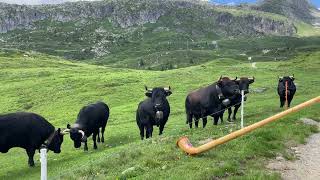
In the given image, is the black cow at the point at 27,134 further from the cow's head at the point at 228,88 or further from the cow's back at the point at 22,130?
the cow's head at the point at 228,88

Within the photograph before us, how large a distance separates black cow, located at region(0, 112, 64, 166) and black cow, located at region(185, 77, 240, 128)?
28.6ft

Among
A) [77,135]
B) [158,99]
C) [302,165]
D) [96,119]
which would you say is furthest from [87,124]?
[302,165]

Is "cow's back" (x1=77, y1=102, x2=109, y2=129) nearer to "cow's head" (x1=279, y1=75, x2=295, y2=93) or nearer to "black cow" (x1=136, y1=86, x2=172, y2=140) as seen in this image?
"black cow" (x1=136, y1=86, x2=172, y2=140)

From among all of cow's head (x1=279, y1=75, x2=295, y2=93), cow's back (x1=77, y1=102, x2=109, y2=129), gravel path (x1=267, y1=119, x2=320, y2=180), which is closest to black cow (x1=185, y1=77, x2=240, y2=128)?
cow's back (x1=77, y1=102, x2=109, y2=129)

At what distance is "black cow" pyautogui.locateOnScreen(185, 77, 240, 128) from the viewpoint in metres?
27.8

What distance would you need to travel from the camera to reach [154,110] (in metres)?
27.1

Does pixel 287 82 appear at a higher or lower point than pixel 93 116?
higher

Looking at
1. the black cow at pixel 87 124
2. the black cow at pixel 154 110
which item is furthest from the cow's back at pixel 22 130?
the black cow at pixel 154 110

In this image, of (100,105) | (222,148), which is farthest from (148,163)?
(100,105)

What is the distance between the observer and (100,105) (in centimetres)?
3127

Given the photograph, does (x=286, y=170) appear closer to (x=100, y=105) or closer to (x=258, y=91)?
(x=100, y=105)

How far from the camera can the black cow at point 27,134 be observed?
2364cm

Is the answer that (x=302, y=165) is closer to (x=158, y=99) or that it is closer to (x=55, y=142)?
(x=158, y=99)

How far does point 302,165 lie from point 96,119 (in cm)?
1602
